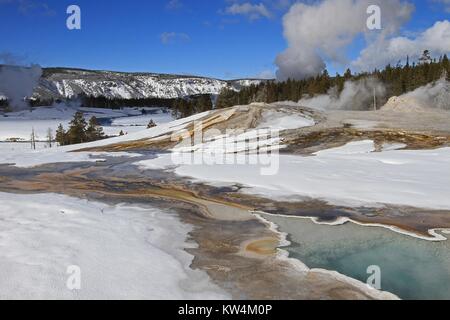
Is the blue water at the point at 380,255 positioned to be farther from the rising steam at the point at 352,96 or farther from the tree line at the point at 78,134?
the rising steam at the point at 352,96

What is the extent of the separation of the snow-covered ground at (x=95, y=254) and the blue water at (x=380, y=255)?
4.38 feet

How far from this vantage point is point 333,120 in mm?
16938

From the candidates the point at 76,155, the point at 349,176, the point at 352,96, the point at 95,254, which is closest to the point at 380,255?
the point at 95,254

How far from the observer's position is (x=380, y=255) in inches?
194

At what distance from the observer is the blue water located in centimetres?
415

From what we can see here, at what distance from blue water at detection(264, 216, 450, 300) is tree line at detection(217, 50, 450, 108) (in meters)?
64.9

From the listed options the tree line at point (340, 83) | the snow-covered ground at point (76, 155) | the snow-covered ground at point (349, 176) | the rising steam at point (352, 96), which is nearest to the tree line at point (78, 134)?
the tree line at point (340, 83)

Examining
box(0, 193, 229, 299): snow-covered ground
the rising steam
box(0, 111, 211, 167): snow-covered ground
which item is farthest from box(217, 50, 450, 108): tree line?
box(0, 193, 229, 299): snow-covered ground

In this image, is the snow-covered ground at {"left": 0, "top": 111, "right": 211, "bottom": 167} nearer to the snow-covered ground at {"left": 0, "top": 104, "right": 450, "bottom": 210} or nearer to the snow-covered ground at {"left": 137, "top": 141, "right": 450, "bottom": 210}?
the snow-covered ground at {"left": 0, "top": 104, "right": 450, "bottom": 210}

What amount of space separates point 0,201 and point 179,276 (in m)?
4.19

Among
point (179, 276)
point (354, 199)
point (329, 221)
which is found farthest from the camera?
point (354, 199)

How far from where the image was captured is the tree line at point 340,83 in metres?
67.8
